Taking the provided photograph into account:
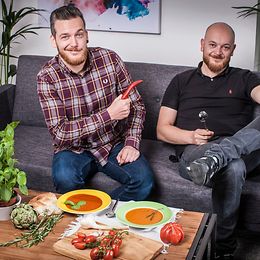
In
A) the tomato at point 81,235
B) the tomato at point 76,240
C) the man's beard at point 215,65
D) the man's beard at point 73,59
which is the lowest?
the tomato at point 76,240

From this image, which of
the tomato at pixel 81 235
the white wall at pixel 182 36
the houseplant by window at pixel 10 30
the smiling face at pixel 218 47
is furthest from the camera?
the houseplant by window at pixel 10 30

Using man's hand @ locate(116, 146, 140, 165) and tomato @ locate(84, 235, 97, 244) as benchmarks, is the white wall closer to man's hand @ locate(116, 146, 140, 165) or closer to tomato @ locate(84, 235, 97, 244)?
man's hand @ locate(116, 146, 140, 165)

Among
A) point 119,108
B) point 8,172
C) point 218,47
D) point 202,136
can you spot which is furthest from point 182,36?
point 8,172

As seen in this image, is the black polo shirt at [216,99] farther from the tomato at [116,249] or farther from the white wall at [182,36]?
the tomato at [116,249]

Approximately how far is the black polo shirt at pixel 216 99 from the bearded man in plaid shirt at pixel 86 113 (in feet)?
0.73

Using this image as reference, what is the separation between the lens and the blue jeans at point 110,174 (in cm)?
269

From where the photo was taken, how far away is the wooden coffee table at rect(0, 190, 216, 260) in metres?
1.94

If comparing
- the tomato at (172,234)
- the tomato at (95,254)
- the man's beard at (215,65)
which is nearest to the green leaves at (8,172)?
the tomato at (95,254)

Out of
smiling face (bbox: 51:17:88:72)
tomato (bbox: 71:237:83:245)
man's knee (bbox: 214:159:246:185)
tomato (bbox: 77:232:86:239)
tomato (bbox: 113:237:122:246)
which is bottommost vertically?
tomato (bbox: 71:237:83:245)

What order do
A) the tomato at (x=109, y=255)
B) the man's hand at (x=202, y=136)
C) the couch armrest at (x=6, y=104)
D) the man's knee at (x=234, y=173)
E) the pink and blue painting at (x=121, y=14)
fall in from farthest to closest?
the pink and blue painting at (x=121, y=14), the couch armrest at (x=6, y=104), the man's hand at (x=202, y=136), the man's knee at (x=234, y=173), the tomato at (x=109, y=255)

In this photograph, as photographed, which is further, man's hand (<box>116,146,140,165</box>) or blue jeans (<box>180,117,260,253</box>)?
man's hand (<box>116,146,140,165</box>)

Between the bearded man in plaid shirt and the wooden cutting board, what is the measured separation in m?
0.71

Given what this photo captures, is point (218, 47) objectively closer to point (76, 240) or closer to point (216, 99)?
point (216, 99)

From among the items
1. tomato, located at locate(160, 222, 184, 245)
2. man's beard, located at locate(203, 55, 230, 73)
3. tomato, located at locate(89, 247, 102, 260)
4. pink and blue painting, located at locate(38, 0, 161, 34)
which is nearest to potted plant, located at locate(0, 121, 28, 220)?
tomato, located at locate(89, 247, 102, 260)
